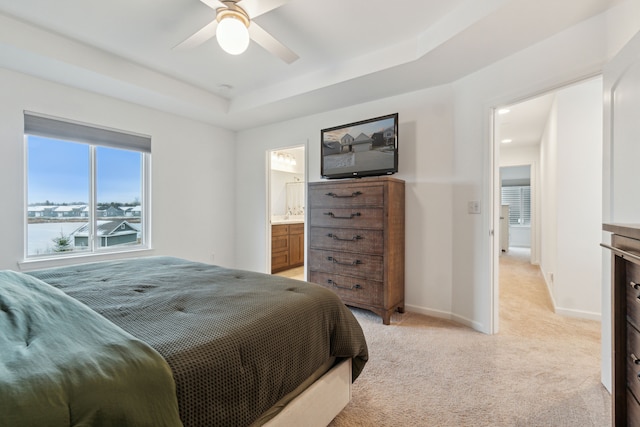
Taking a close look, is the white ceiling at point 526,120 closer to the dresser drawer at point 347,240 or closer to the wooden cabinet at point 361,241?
the wooden cabinet at point 361,241

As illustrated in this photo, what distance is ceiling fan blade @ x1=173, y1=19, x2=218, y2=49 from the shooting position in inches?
75.8

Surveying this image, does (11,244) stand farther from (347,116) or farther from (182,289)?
(347,116)

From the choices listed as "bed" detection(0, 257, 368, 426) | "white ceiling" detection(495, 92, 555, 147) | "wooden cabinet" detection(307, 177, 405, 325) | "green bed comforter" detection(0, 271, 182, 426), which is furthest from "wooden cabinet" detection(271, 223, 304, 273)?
"green bed comforter" detection(0, 271, 182, 426)

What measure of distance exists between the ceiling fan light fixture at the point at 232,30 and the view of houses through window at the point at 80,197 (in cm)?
246

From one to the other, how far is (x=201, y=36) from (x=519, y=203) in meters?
9.91

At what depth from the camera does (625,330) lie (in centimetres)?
101

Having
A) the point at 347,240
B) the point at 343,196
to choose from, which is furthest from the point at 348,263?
the point at 343,196

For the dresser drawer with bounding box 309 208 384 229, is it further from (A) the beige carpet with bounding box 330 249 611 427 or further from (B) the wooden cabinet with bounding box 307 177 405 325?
(A) the beige carpet with bounding box 330 249 611 427

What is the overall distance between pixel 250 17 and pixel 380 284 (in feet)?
7.80

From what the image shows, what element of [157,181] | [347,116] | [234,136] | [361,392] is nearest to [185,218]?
[157,181]

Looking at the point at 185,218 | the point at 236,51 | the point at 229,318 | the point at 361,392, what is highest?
the point at 236,51

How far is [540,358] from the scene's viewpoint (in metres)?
2.08

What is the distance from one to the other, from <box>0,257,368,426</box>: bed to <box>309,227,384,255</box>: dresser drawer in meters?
1.32

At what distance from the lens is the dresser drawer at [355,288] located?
2754mm
